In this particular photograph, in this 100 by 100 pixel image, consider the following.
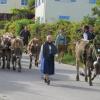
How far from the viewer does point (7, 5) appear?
79000 millimetres

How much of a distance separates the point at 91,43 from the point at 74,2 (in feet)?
119

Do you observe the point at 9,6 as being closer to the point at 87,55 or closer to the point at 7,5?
the point at 7,5

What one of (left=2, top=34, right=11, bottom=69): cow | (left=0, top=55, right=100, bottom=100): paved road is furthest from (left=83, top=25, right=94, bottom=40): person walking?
(left=2, top=34, right=11, bottom=69): cow

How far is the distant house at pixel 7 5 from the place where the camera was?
257ft

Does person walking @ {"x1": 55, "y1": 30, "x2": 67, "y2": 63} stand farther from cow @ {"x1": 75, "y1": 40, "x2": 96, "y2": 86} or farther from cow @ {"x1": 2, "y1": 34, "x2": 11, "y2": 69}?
cow @ {"x1": 75, "y1": 40, "x2": 96, "y2": 86}

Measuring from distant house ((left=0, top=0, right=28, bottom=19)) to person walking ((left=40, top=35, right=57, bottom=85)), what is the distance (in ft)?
193

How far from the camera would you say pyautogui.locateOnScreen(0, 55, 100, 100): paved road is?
639 inches

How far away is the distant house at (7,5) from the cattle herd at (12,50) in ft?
169

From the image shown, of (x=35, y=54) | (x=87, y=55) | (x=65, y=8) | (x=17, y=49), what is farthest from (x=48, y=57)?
(x=65, y=8)

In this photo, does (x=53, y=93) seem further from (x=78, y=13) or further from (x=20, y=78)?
(x=78, y=13)

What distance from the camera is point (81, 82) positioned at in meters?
→ 20.1

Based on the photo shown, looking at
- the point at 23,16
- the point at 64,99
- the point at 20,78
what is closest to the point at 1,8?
the point at 23,16

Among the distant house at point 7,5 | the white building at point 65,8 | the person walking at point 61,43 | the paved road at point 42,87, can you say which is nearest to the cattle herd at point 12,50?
the paved road at point 42,87

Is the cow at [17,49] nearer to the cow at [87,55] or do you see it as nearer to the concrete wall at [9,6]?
the cow at [87,55]
